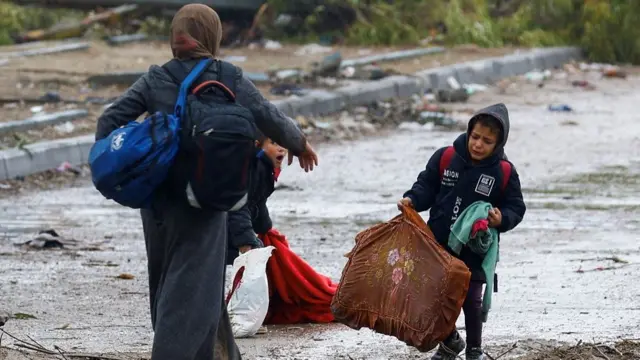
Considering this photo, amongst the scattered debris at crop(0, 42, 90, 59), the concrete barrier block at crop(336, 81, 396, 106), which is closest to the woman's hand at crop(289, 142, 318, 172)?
the concrete barrier block at crop(336, 81, 396, 106)

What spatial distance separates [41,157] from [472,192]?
23.0 feet

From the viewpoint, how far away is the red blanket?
6.58m

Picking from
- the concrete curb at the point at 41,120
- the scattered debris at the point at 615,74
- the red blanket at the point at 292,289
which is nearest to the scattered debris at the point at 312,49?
the scattered debris at the point at 615,74

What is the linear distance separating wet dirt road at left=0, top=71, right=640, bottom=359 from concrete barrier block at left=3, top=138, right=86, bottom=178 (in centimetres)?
65

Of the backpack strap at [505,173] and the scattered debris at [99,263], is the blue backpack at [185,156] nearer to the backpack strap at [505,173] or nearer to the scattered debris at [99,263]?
the backpack strap at [505,173]

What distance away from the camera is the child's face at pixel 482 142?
216 inches

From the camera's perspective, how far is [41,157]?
11867 mm

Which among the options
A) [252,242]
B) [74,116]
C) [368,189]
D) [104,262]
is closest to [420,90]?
[74,116]

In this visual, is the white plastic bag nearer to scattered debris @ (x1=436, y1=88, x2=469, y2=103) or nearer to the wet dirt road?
the wet dirt road

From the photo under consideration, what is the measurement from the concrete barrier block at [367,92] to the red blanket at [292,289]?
31.9 ft

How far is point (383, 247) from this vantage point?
5.50 metres

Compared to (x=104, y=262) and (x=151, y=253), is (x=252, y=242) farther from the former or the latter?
(x=104, y=262)

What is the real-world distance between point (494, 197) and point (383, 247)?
1.58ft

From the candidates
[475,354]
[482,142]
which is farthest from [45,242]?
[482,142]
